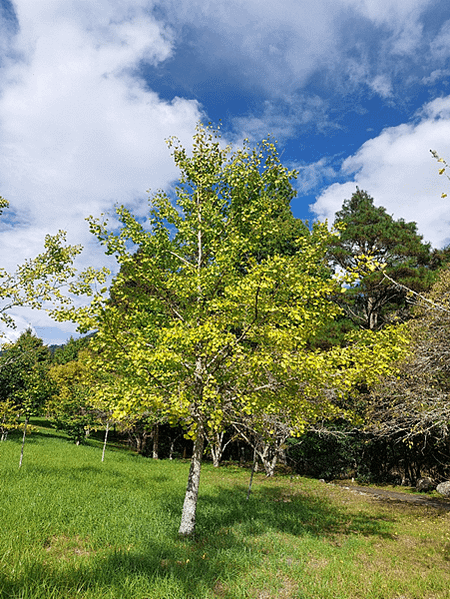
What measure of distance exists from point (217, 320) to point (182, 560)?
405 cm

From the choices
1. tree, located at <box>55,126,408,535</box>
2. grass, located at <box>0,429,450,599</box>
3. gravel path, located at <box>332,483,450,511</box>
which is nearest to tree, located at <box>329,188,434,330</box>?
gravel path, located at <box>332,483,450,511</box>

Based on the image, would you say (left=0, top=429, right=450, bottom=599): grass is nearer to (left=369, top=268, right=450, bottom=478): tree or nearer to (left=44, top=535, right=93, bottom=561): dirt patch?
(left=44, top=535, right=93, bottom=561): dirt patch

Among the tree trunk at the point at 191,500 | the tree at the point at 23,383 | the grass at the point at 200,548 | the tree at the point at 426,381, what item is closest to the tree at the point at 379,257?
the tree at the point at 426,381

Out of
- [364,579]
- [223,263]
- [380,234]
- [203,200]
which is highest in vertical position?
[380,234]

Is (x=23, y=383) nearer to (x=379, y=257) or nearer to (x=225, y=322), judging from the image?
(x=225, y=322)

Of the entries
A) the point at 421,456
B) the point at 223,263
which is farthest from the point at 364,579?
the point at 421,456

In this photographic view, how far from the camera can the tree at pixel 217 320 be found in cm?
615

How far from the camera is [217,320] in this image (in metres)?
6.42

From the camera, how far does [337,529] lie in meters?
9.05

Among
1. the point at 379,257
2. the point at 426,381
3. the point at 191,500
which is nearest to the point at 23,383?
the point at 191,500

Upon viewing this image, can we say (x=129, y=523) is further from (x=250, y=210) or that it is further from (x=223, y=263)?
(x=250, y=210)

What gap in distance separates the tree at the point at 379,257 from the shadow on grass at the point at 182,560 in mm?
14145

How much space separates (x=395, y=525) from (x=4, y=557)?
33.1ft

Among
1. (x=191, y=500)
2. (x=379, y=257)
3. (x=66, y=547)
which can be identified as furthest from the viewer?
(x=379, y=257)
